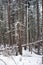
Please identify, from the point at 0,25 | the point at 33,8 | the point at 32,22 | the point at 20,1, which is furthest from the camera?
the point at 33,8

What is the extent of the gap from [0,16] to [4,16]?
92 cm

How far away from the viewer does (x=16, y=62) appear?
22.7 feet

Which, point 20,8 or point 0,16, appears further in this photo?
point 0,16

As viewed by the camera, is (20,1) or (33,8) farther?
(33,8)

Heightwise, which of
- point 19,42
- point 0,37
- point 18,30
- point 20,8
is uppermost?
point 20,8

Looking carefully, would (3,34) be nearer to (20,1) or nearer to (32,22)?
(32,22)

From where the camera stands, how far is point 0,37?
1747cm

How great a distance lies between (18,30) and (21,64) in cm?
467

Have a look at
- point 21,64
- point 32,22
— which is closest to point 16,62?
point 21,64

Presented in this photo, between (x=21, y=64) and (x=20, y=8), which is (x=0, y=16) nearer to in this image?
(x=20, y=8)

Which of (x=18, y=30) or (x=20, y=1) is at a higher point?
(x=20, y=1)

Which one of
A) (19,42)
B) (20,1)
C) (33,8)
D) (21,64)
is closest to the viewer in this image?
(21,64)

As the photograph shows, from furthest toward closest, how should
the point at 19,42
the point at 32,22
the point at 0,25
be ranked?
the point at 32,22 → the point at 0,25 → the point at 19,42

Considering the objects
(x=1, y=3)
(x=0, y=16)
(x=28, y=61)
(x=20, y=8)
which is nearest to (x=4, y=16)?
(x=0, y=16)
